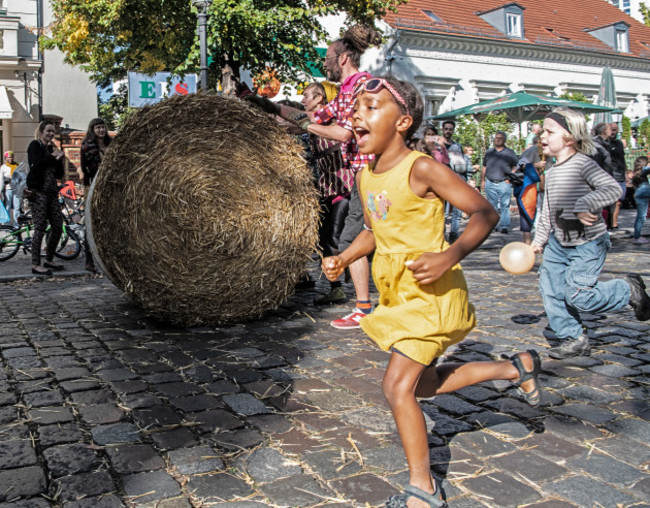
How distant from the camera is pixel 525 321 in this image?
596 centimetres

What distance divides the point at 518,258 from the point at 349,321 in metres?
2.14

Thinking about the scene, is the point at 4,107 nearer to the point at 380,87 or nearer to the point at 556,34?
the point at 380,87

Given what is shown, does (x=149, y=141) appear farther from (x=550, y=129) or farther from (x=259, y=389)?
(x=550, y=129)

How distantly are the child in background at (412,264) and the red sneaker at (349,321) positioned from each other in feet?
8.71

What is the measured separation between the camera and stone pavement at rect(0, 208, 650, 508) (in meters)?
2.83

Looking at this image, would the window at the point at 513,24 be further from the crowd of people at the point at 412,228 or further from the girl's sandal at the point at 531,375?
the girl's sandal at the point at 531,375

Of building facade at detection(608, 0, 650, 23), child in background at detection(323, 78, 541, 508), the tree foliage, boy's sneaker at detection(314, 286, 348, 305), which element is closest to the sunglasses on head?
child in background at detection(323, 78, 541, 508)

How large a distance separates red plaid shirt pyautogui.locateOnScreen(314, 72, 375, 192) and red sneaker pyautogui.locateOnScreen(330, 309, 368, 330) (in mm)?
1157

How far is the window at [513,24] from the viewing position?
32.9 m

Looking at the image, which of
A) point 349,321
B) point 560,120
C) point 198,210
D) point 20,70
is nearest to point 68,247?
point 198,210

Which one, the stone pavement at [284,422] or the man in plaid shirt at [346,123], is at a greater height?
the man in plaid shirt at [346,123]

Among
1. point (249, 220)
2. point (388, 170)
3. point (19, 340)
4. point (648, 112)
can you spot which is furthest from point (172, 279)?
point (648, 112)

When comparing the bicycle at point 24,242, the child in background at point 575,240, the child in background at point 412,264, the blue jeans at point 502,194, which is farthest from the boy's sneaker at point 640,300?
the blue jeans at point 502,194

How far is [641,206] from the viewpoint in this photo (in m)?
12.5
